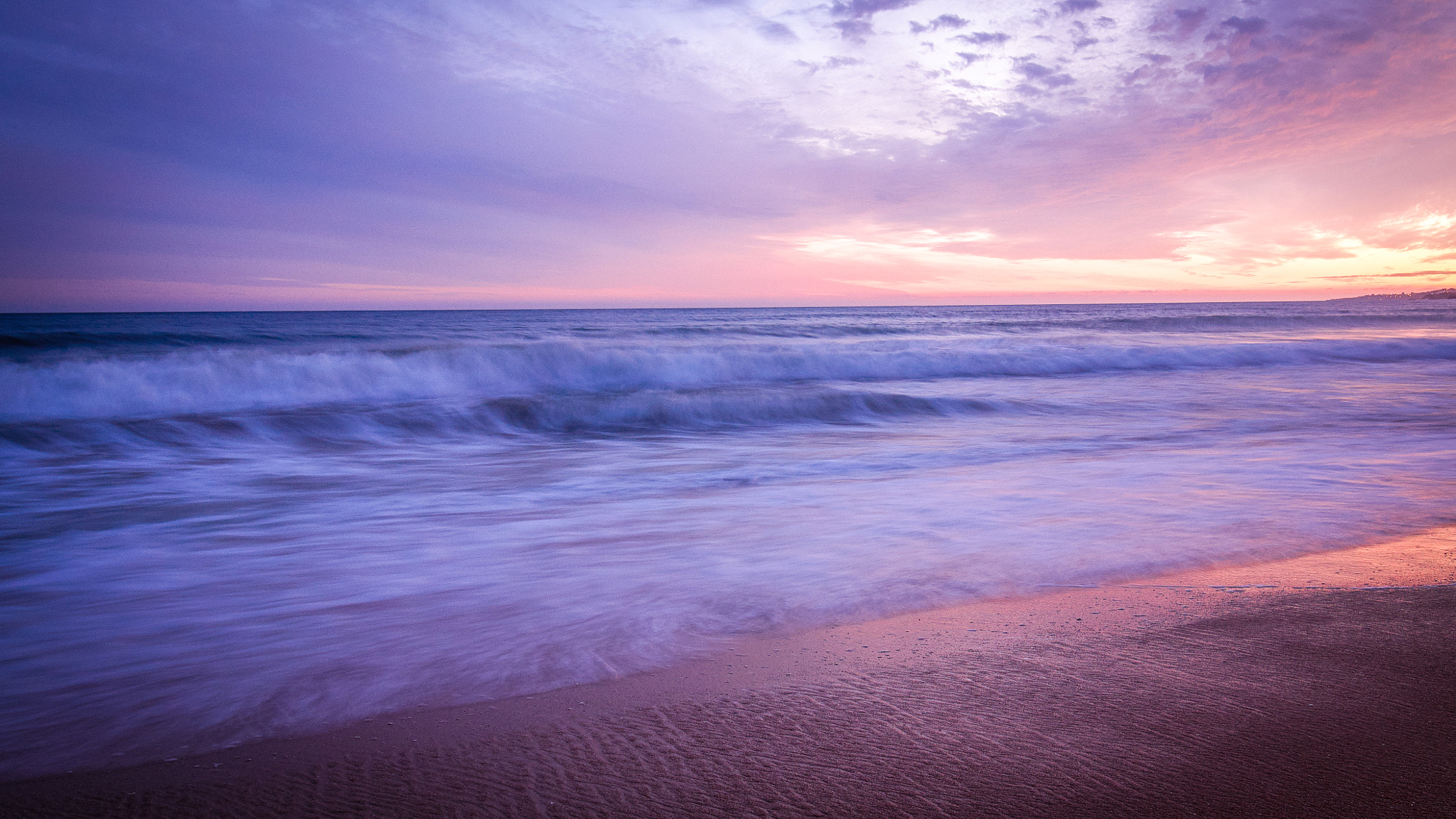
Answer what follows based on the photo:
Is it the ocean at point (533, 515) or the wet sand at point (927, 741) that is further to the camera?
the ocean at point (533, 515)

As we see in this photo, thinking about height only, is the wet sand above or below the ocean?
above

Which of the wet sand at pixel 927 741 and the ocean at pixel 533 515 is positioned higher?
the wet sand at pixel 927 741

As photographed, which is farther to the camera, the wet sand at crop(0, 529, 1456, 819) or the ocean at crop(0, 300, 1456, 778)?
the ocean at crop(0, 300, 1456, 778)

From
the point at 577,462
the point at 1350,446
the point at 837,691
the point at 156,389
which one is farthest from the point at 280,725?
the point at 156,389

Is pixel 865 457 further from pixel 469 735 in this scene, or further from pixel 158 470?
pixel 158 470

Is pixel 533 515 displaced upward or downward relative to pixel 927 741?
downward

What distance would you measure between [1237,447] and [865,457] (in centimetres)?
313

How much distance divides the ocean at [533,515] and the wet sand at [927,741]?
196 mm

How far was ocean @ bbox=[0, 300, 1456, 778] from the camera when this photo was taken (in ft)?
7.12

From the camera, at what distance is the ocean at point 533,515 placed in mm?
2170

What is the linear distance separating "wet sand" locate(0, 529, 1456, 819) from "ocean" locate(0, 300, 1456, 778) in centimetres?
20

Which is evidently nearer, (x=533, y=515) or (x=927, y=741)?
(x=927, y=741)

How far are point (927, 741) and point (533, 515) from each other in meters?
3.27

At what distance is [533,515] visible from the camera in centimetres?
442
